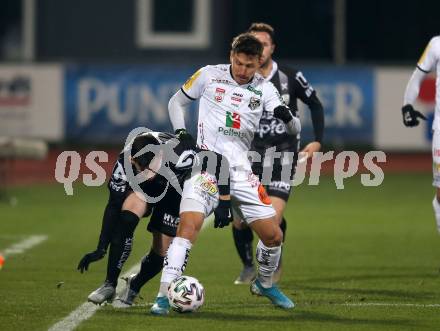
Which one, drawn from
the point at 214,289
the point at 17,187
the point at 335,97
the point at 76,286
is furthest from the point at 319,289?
the point at 335,97

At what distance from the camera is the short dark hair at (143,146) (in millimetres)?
8633

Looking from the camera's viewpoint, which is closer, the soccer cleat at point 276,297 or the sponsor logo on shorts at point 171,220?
the sponsor logo on shorts at point 171,220

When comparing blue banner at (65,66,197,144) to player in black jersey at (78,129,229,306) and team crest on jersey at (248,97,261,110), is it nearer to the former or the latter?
player in black jersey at (78,129,229,306)

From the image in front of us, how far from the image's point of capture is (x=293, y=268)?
11445 mm

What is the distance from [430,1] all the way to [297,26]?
10.2 feet

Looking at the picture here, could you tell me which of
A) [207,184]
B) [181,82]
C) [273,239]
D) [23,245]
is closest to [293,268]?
[273,239]

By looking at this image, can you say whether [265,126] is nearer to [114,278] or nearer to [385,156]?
[114,278]

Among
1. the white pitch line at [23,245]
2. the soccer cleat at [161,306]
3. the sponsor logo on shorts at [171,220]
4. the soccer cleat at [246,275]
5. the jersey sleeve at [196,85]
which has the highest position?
the jersey sleeve at [196,85]

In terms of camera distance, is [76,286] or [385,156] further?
[385,156]

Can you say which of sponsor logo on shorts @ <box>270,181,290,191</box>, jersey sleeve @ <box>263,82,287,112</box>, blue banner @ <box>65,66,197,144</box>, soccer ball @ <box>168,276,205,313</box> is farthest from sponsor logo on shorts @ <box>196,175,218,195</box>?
blue banner @ <box>65,66,197,144</box>

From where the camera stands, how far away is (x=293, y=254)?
12.5 m

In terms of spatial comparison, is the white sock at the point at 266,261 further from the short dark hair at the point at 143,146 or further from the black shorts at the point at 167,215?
the short dark hair at the point at 143,146

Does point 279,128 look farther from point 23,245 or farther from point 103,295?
point 23,245

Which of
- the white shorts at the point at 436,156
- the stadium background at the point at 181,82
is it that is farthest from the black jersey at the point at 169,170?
the stadium background at the point at 181,82
